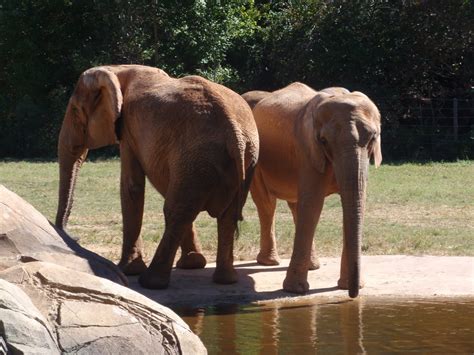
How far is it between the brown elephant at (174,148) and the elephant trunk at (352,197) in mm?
963

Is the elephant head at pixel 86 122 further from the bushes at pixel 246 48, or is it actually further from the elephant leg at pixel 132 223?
the bushes at pixel 246 48

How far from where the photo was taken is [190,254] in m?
11.0

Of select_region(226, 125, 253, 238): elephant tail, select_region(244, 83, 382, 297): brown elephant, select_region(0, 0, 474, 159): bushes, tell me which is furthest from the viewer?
select_region(0, 0, 474, 159): bushes

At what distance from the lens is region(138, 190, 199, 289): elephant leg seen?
9.75 m

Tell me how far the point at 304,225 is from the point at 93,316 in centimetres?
384

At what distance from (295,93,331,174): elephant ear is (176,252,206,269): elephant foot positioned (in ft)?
5.65

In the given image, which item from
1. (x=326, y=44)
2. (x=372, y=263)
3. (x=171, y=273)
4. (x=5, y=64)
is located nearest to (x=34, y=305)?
(x=171, y=273)

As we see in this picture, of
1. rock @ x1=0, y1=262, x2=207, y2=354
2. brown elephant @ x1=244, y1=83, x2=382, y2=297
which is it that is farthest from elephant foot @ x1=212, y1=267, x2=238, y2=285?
rock @ x1=0, y1=262, x2=207, y2=354

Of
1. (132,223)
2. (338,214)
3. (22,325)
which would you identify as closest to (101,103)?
(132,223)

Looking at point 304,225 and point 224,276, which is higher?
point 304,225

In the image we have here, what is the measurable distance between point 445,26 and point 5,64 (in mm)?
11614

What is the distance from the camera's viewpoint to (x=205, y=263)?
11.1m

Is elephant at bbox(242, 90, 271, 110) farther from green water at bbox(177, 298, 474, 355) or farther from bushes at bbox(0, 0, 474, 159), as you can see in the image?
bushes at bbox(0, 0, 474, 159)

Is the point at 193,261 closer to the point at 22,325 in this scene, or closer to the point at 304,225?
the point at 304,225
